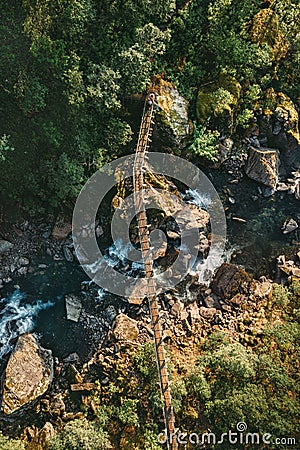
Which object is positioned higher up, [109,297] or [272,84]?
[272,84]

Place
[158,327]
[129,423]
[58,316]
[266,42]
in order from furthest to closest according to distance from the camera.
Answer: [266,42]
[58,316]
[158,327]
[129,423]

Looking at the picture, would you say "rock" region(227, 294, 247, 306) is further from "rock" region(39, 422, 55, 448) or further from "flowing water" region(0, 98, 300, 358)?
"rock" region(39, 422, 55, 448)

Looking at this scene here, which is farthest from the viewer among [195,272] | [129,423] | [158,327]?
[195,272]

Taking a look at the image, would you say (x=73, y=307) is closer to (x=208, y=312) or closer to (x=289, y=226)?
(x=208, y=312)

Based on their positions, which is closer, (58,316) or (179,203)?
(58,316)

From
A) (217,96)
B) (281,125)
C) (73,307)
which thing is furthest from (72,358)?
(281,125)

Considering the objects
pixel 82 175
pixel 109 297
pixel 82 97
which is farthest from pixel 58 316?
pixel 82 97

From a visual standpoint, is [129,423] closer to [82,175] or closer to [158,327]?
[158,327]

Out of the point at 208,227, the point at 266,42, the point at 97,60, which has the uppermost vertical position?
the point at 266,42
